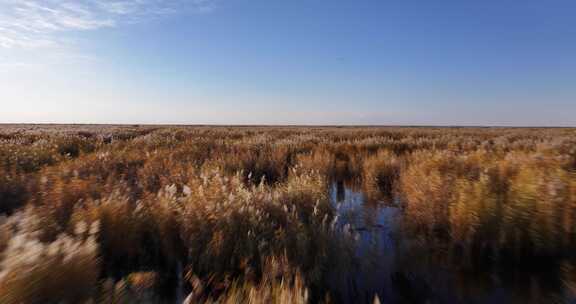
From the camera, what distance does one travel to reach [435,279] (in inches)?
106

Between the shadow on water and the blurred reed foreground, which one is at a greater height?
the blurred reed foreground

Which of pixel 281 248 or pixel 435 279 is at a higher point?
pixel 281 248

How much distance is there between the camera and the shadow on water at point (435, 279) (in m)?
2.45

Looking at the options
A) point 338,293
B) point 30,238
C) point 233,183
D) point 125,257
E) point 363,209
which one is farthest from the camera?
point 363,209

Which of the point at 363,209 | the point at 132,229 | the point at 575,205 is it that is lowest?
the point at 363,209

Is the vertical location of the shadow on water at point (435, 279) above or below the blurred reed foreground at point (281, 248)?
below

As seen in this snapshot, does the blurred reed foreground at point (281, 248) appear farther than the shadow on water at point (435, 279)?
No

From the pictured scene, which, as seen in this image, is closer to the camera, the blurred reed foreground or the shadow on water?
the blurred reed foreground

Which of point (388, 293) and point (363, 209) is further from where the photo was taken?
point (363, 209)

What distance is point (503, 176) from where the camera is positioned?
4.54 metres

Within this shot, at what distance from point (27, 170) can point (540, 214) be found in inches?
355

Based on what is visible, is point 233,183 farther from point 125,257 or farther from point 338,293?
point 338,293

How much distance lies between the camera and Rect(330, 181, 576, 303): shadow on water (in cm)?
245

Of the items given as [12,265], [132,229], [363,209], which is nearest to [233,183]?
[132,229]
